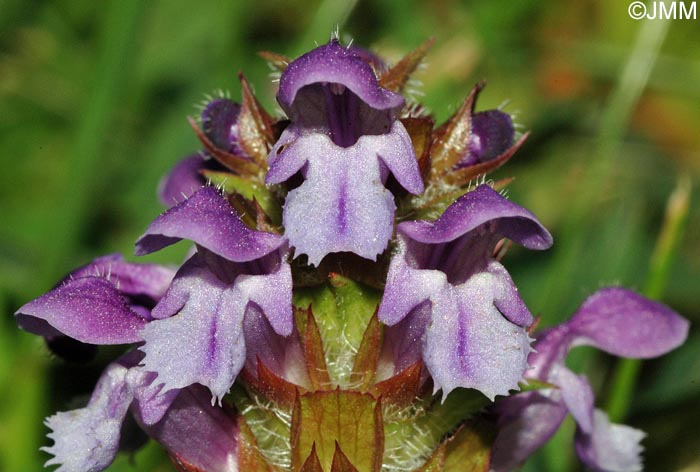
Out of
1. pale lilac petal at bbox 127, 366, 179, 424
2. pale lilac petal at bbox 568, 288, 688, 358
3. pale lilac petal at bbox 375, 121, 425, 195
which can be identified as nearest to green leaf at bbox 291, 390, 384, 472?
pale lilac petal at bbox 127, 366, 179, 424

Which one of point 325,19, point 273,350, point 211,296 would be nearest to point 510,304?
point 273,350

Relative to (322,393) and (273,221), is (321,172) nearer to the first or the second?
(273,221)

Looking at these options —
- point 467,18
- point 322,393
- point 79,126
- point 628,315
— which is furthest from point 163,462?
point 467,18

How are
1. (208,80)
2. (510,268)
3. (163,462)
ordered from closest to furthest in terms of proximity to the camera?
(163,462) → (510,268) → (208,80)

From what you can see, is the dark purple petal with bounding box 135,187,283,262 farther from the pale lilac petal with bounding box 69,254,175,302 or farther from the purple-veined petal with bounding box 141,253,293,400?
the pale lilac petal with bounding box 69,254,175,302

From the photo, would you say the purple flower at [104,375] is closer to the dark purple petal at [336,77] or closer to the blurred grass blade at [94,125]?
the dark purple petal at [336,77]

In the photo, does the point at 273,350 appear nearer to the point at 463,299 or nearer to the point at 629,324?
the point at 463,299
